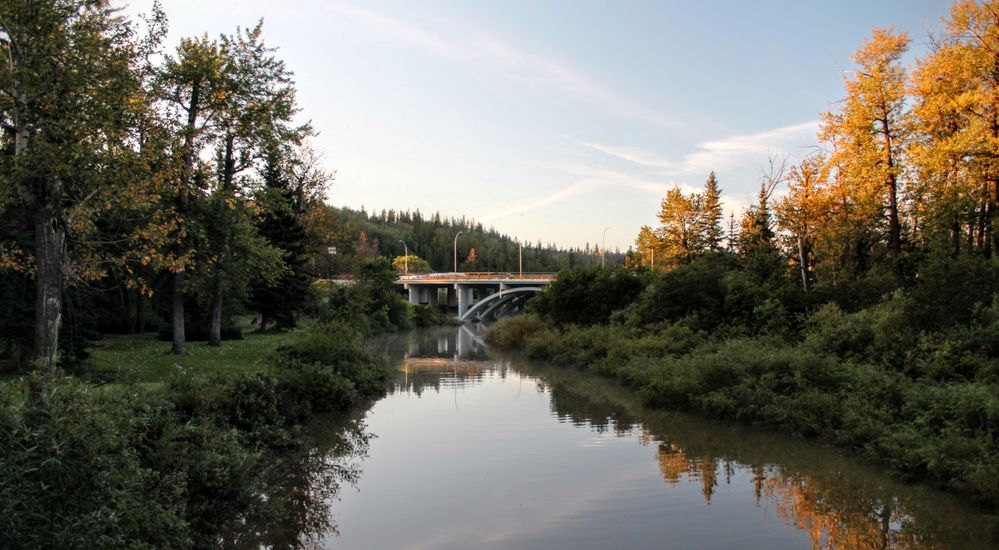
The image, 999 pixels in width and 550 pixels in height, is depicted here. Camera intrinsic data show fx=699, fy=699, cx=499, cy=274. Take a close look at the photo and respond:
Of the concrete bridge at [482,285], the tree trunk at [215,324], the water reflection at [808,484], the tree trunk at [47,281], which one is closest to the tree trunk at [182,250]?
the tree trunk at [215,324]

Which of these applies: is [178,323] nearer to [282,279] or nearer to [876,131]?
[282,279]

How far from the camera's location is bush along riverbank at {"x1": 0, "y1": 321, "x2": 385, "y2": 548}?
6.46m

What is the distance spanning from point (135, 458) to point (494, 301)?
8180 cm

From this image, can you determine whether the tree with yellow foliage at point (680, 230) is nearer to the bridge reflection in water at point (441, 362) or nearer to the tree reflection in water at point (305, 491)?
the bridge reflection in water at point (441, 362)

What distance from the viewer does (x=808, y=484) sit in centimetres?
1227

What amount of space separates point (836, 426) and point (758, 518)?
18.6 ft

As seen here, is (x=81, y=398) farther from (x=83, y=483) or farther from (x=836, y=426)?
(x=836, y=426)

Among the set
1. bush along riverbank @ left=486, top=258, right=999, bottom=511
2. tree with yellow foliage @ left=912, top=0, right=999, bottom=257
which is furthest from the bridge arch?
tree with yellow foliage @ left=912, top=0, right=999, bottom=257

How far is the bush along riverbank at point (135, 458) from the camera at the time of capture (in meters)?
6.46

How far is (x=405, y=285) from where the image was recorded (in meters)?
91.6

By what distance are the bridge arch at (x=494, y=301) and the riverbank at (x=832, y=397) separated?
175 feet

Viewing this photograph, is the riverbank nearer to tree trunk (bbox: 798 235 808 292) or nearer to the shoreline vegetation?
tree trunk (bbox: 798 235 808 292)

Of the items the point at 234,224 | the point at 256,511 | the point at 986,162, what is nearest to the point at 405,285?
the point at 234,224

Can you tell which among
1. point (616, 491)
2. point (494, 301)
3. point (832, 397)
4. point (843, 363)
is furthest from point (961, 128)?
point (494, 301)
